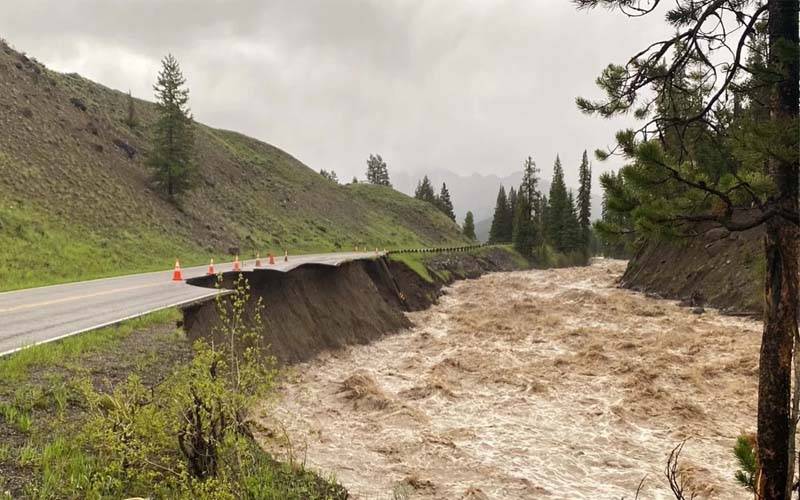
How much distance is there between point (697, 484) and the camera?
30.7 ft

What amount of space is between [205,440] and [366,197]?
317ft

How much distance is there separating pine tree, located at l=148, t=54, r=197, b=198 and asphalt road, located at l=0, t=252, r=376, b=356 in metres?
21.6

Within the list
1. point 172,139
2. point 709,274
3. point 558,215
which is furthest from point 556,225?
point 172,139

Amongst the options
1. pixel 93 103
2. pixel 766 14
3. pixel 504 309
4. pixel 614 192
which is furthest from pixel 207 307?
pixel 93 103

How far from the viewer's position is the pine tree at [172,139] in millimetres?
37594

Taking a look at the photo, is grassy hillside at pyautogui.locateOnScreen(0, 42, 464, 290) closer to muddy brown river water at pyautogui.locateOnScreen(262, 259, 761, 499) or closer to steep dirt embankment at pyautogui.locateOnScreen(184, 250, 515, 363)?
steep dirt embankment at pyautogui.locateOnScreen(184, 250, 515, 363)

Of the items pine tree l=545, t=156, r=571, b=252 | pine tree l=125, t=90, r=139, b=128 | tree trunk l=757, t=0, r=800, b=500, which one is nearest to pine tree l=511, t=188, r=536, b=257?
pine tree l=545, t=156, r=571, b=252

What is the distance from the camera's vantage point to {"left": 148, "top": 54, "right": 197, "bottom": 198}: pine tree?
37.6 meters

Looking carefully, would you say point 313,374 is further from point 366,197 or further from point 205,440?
point 366,197

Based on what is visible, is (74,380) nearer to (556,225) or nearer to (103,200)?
(103,200)

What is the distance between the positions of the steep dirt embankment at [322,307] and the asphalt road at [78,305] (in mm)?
1423

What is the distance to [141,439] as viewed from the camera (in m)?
5.87

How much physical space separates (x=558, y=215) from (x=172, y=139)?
66.2m

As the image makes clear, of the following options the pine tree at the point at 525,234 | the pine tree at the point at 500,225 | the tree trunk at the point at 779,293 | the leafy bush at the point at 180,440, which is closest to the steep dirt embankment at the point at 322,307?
the leafy bush at the point at 180,440
